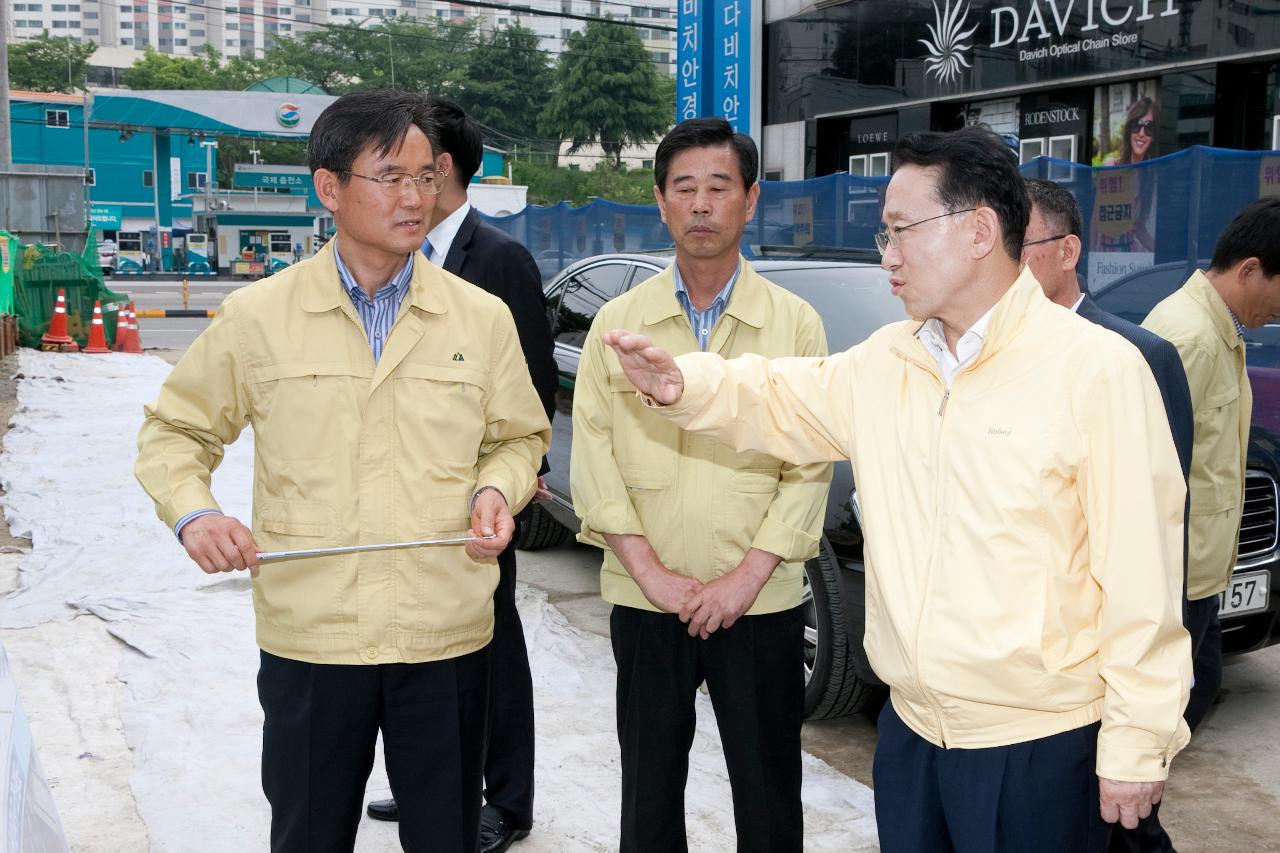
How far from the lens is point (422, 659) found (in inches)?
104

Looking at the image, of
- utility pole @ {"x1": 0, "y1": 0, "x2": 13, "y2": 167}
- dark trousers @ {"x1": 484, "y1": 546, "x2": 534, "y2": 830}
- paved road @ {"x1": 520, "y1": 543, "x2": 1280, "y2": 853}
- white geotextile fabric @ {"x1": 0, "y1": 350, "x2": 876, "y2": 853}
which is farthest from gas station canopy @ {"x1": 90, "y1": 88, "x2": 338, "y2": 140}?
dark trousers @ {"x1": 484, "y1": 546, "x2": 534, "y2": 830}

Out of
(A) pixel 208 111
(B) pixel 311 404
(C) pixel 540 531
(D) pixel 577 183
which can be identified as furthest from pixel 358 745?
(D) pixel 577 183

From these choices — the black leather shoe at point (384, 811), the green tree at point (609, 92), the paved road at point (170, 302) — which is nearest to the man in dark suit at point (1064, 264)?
the black leather shoe at point (384, 811)

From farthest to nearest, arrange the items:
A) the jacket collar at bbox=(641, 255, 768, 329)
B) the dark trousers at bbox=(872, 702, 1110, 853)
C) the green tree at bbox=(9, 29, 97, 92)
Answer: the green tree at bbox=(9, 29, 97, 92) < the jacket collar at bbox=(641, 255, 768, 329) < the dark trousers at bbox=(872, 702, 1110, 853)

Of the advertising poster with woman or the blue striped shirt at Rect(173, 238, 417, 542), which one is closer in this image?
the blue striped shirt at Rect(173, 238, 417, 542)

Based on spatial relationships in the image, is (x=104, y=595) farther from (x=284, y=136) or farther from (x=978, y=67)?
(x=284, y=136)

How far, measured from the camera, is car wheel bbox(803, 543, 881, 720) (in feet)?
14.5

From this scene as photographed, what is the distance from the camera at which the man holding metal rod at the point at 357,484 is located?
2615 mm

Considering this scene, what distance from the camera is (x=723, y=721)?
3.11 metres

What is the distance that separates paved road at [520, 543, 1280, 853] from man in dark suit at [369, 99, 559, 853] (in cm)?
128

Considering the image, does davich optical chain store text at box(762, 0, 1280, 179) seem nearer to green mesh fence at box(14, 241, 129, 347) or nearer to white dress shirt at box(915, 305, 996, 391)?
white dress shirt at box(915, 305, 996, 391)

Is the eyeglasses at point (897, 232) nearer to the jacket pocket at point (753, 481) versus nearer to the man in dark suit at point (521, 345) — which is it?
the jacket pocket at point (753, 481)

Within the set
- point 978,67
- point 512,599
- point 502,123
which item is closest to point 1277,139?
point 978,67

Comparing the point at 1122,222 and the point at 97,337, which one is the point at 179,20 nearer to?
the point at 97,337
